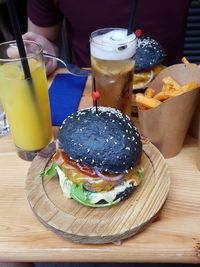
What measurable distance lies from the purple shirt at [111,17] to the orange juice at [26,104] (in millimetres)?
797

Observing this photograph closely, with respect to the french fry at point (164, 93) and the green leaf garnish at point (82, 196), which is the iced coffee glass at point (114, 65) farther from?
the green leaf garnish at point (82, 196)

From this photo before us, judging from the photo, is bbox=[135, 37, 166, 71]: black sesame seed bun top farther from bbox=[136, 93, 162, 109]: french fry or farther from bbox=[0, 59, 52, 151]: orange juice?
bbox=[0, 59, 52, 151]: orange juice

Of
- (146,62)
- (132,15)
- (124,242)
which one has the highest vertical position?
(132,15)

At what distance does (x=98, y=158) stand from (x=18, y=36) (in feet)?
1.12

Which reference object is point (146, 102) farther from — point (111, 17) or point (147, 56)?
point (111, 17)

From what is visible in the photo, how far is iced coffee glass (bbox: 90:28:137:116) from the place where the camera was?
99 centimetres

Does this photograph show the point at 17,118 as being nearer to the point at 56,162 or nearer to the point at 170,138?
the point at 56,162

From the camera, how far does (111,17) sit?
1.62m

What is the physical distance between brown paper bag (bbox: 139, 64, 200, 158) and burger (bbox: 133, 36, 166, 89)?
0.15m

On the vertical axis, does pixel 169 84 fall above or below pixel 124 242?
above

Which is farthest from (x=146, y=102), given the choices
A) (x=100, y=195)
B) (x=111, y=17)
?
(x=111, y=17)

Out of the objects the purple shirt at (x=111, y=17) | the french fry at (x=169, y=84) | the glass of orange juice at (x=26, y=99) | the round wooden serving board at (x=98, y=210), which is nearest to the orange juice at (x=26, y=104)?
the glass of orange juice at (x=26, y=99)

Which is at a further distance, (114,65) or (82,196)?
(114,65)

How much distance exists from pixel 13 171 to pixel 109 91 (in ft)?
1.24
